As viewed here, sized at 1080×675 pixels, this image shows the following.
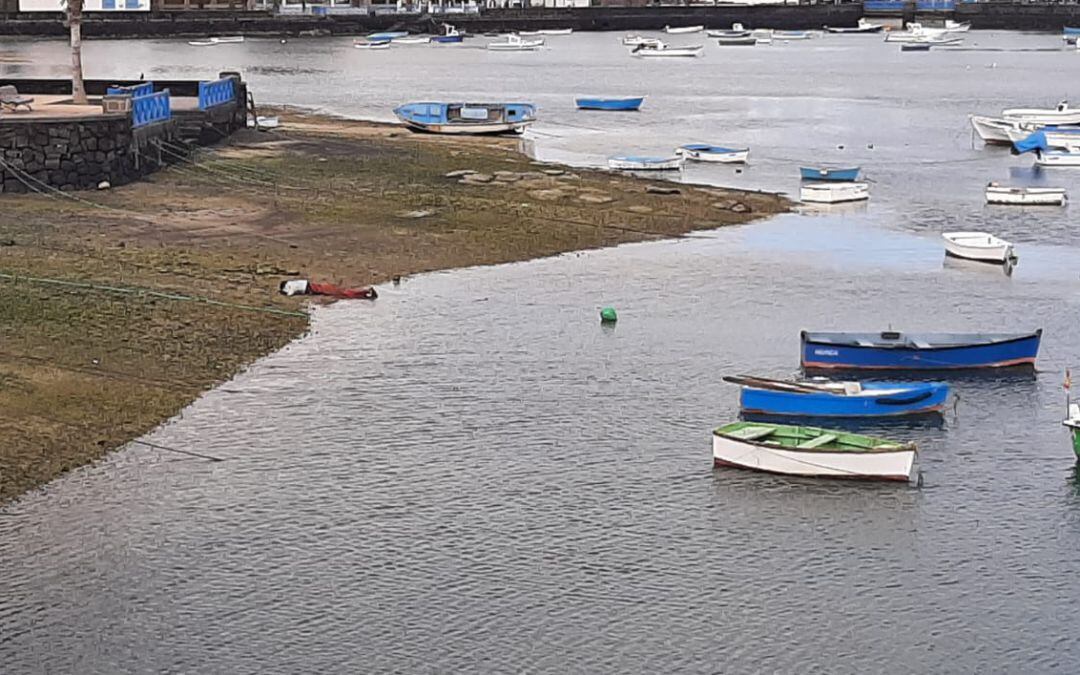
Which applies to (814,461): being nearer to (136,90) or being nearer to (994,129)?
(136,90)

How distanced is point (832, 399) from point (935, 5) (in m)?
167

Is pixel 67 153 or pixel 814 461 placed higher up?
pixel 67 153

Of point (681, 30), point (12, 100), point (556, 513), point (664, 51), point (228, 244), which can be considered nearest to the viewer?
point (556, 513)

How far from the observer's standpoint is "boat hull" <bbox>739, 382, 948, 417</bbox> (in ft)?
94.4

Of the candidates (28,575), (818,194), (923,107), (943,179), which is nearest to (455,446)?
(28,575)

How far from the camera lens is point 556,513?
24062 mm

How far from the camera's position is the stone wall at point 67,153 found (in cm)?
4397

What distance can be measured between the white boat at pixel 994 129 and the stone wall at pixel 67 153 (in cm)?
3931

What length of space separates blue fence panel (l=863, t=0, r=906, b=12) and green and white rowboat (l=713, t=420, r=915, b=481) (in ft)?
551

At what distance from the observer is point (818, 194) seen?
5266cm

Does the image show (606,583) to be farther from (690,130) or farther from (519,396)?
(690,130)

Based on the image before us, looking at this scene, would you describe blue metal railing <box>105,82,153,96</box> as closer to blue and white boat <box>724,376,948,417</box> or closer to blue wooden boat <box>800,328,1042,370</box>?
blue wooden boat <box>800,328,1042,370</box>

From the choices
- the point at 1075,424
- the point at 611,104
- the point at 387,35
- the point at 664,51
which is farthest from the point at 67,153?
the point at 387,35

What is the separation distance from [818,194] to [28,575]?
3572cm
